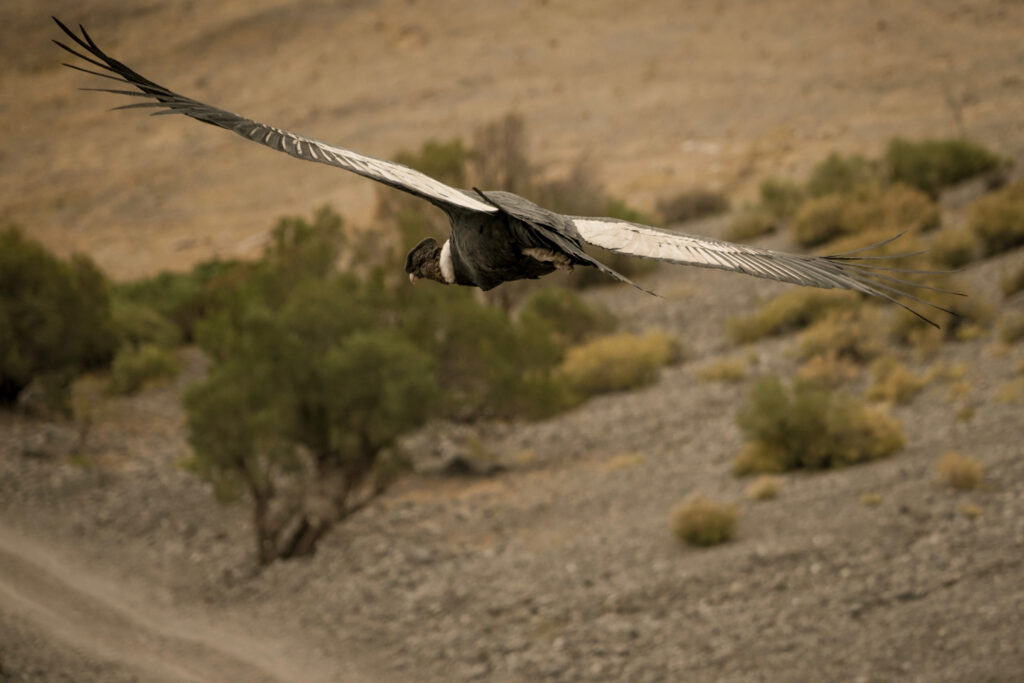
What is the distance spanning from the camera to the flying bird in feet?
15.3

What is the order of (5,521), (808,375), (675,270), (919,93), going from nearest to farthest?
(5,521)
(808,375)
(675,270)
(919,93)

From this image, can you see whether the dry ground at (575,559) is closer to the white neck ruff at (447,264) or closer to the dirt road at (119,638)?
the dirt road at (119,638)

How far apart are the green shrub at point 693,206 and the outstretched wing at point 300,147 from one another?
28.7m

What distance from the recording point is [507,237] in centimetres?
493

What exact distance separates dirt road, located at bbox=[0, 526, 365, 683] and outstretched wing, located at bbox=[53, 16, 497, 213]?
25.9ft

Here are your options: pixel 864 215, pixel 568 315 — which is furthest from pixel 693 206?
pixel 568 315

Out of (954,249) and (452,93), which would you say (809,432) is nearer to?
(954,249)

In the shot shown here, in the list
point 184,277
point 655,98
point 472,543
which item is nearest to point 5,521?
point 472,543

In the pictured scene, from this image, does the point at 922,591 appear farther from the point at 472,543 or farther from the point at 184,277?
the point at 184,277

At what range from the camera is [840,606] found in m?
11.0

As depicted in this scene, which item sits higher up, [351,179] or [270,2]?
[270,2]

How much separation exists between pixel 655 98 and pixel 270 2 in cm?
2208

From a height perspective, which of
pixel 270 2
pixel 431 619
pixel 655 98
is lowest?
pixel 431 619

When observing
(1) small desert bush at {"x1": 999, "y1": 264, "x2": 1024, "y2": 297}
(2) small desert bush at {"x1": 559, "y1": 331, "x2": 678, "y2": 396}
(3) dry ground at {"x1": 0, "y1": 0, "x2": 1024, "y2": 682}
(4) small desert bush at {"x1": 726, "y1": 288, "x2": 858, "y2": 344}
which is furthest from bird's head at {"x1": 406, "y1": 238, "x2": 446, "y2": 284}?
(4) small desert bush at {"x1": 726, "y1": 288, "x2": 858, "y2": 344}
